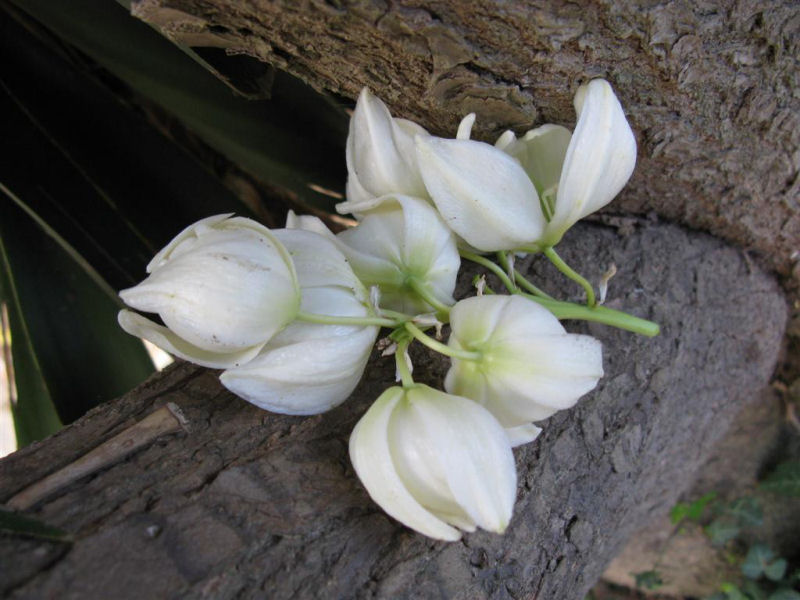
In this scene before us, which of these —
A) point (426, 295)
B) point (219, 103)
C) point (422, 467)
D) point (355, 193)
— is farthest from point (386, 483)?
point (219, 103)

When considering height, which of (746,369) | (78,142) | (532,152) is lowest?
(746,369)

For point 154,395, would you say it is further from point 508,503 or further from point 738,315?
point 738,315

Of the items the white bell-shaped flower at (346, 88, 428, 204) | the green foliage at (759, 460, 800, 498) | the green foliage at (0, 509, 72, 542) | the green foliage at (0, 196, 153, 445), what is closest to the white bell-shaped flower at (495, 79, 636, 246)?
the white bell-shaped flower at (346, 88, 428, 204)

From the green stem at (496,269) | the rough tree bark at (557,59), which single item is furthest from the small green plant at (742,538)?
the green stem at (496,269)

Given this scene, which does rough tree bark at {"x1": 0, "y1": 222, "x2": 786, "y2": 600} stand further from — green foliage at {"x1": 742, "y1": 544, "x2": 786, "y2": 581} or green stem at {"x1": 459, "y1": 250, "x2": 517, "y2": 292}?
green foliage at {"x1": 742, "y1": 544, "x2": 786, "y2": 581}

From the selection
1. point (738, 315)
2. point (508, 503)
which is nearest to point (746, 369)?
point (738, 315)

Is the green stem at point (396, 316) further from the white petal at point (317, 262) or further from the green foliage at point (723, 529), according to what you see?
the green foliage at point (723, 529)
